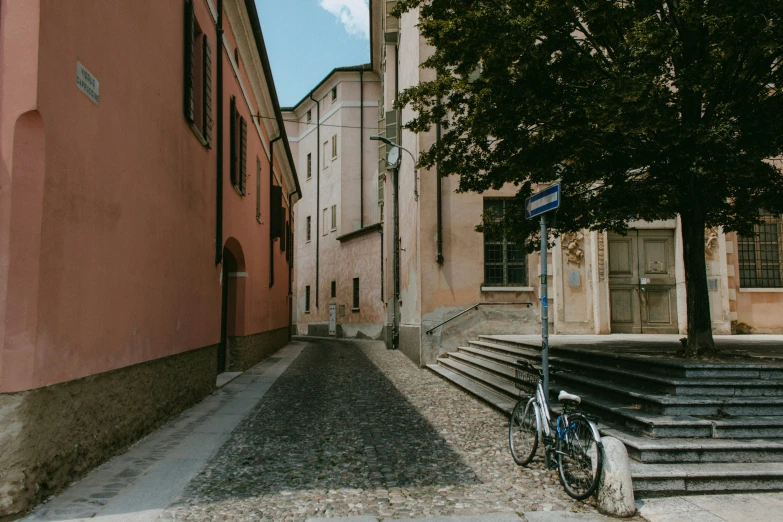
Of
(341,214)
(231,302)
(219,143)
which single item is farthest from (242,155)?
(341,214)

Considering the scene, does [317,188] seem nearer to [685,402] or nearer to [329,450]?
[329,450]

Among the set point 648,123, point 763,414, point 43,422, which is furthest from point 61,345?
point 763,414

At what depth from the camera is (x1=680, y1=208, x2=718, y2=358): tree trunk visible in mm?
7445

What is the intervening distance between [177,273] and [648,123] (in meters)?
6.09

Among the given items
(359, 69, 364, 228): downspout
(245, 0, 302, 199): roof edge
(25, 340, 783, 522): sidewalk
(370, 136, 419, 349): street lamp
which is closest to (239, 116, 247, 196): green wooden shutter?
(245, 0, 302, 199): roof edge

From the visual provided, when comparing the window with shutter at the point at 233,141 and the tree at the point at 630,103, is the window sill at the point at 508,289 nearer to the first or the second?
the tree at the point at 630,103

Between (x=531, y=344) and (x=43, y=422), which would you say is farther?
(x=531, y=344)

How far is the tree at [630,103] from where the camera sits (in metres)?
6.43

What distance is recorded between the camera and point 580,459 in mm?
5023

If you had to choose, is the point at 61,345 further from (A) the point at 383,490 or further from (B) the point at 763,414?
(B) the point at 763,414

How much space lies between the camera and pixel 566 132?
25.1 feet

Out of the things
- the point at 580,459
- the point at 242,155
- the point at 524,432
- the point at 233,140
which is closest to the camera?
the point at 580,459

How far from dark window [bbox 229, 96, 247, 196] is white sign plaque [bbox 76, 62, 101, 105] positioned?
7.19m

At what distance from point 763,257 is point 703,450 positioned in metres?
11.8
